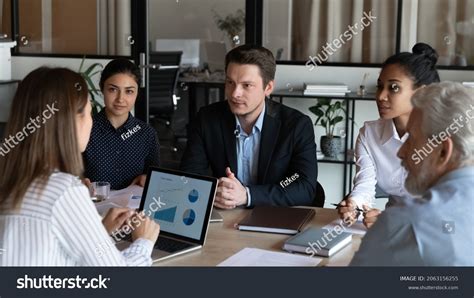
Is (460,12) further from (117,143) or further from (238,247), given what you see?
(238,247)

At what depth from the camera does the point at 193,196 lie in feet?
7.23

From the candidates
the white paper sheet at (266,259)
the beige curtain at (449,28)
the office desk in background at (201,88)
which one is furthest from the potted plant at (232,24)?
the white paper sheet at (266,259)

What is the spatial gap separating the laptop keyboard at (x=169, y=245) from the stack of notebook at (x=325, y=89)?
279 centimetres

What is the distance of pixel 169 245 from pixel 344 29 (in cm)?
329

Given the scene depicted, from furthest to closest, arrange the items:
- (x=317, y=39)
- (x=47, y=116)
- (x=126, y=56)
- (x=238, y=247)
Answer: (x=126, y=56) → (x=317, y=39) → (x=238, y=247) → (x=47, y=116)

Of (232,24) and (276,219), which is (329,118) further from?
(276,219)

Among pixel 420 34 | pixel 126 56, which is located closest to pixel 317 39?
pixel 420 34

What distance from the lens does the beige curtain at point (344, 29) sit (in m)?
A: 4.97

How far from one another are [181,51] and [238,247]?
350cm

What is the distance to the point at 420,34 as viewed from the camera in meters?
4.89

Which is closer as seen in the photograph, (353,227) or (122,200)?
(353,227)

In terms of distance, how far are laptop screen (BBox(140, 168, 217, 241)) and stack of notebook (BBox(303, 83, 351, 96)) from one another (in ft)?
8.71

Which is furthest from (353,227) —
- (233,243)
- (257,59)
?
(257,59)
